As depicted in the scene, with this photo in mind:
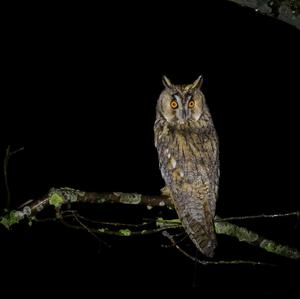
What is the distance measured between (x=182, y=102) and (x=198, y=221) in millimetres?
933

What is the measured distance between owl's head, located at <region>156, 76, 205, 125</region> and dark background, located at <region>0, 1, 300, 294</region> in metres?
2.45

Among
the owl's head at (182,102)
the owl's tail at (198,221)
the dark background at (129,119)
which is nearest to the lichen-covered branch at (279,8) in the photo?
the owl's tail at (198,221)

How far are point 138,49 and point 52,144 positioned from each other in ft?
25.2

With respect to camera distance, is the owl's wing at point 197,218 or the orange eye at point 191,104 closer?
the owl's wing at point 197,218

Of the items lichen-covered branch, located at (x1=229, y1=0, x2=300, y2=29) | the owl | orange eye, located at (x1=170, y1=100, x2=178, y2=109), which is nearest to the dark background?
the owl

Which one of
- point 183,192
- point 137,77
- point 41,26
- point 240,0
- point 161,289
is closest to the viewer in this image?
point 240,0

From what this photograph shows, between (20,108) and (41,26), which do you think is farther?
(41,26)

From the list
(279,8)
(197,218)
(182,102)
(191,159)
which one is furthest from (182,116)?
(279,8)

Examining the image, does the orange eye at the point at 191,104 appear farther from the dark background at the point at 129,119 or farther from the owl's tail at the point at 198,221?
the dark background at the point at 129,119

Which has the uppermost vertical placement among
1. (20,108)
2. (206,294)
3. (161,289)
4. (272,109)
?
(272,109)

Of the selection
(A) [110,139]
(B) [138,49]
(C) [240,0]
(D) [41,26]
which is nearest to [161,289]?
(A) [110,139]

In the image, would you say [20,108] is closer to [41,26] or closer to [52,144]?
[52,144]

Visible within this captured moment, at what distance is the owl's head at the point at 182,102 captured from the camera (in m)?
3.14

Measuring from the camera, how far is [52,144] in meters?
12.9
